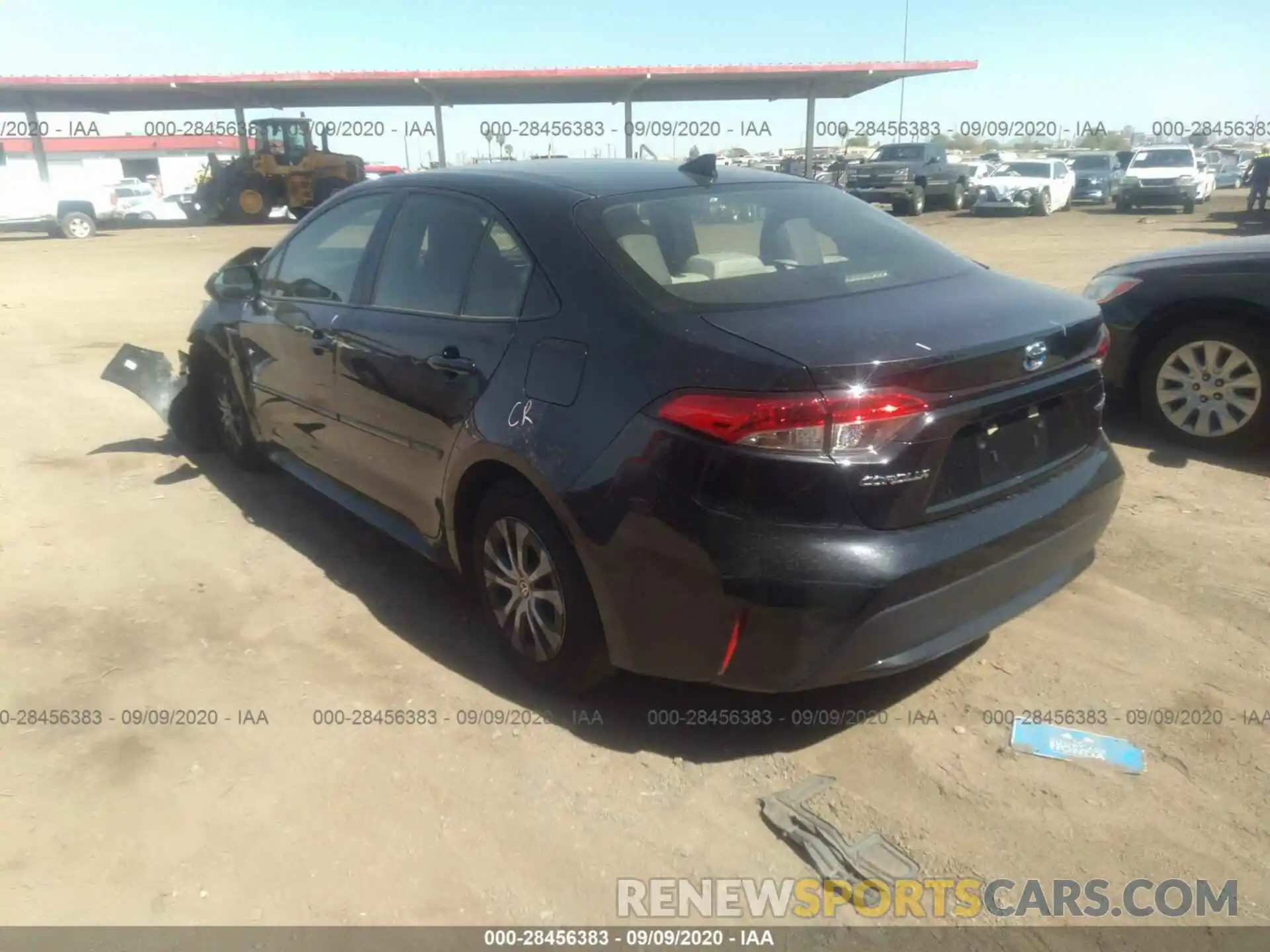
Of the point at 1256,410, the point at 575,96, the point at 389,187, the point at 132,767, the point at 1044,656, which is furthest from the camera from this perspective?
the point at 575,96

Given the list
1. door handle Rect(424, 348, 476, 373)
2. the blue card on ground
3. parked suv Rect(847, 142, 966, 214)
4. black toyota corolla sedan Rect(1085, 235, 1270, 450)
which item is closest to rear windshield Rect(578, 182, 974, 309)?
door handle Rect(424, 348, 476, 373)

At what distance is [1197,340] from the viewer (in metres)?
5.18

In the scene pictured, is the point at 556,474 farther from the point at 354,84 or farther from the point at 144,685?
the point at 354,84

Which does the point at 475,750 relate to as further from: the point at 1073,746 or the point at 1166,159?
the point at 1166,159

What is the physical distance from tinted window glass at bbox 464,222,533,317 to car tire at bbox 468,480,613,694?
1.95 feet

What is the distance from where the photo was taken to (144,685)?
11.3 feet

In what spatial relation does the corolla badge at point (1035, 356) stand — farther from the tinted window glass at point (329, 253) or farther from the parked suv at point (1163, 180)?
the parked suv at point (1163, 180)

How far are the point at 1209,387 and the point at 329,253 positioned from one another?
14.9 ft

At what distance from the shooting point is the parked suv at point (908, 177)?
27.1 metres

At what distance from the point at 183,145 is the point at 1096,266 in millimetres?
60490

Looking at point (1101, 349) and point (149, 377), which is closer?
point (1101, 349)

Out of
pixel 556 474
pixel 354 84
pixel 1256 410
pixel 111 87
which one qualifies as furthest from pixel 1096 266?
pixel 111 87

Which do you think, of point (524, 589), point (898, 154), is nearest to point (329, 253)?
point (524, 589)

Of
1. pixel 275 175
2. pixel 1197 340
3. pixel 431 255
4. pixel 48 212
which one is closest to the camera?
pixel 431 255
